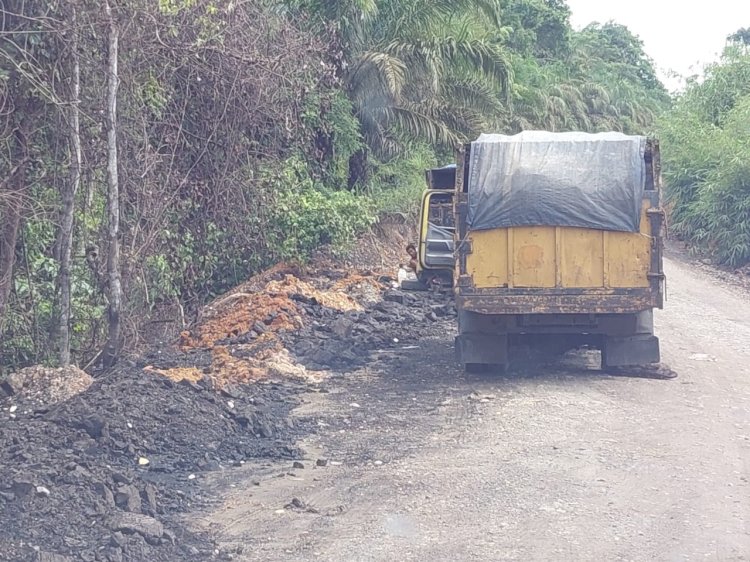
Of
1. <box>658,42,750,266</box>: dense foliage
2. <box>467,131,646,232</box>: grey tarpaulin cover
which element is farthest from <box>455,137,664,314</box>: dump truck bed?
<box>658,42,750,266</box>: dense foliage

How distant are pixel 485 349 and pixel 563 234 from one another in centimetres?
150

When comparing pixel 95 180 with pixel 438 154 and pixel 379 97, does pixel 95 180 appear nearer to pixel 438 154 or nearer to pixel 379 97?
pixel 379 97

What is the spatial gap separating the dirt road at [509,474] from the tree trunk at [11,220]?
122 inches

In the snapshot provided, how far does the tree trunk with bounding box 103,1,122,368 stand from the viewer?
10102 mm

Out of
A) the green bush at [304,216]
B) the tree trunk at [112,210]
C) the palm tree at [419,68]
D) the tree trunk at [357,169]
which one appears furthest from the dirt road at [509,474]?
the tree trunk at [357,169]

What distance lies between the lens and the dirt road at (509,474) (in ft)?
19.6

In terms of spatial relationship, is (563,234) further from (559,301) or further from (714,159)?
(714,159)

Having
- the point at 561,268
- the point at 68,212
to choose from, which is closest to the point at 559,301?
the point at 561,268

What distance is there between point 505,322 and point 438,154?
46.5 feet

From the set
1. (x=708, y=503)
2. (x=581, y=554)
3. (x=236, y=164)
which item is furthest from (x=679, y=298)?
(x=581, y=554)

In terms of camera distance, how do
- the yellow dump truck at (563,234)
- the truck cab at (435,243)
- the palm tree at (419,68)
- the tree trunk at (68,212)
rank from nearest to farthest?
the tree trunk at (68,212) → the yellow dump truck at (563,234) → the truck cab at (435,243) → the palm tree at (419,68)

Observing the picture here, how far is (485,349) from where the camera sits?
10852mm

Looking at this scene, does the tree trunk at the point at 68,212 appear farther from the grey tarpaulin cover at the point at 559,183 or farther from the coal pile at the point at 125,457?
the grey tarpaulin cover at the point at 559,183

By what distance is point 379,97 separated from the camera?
20422 millimetres
